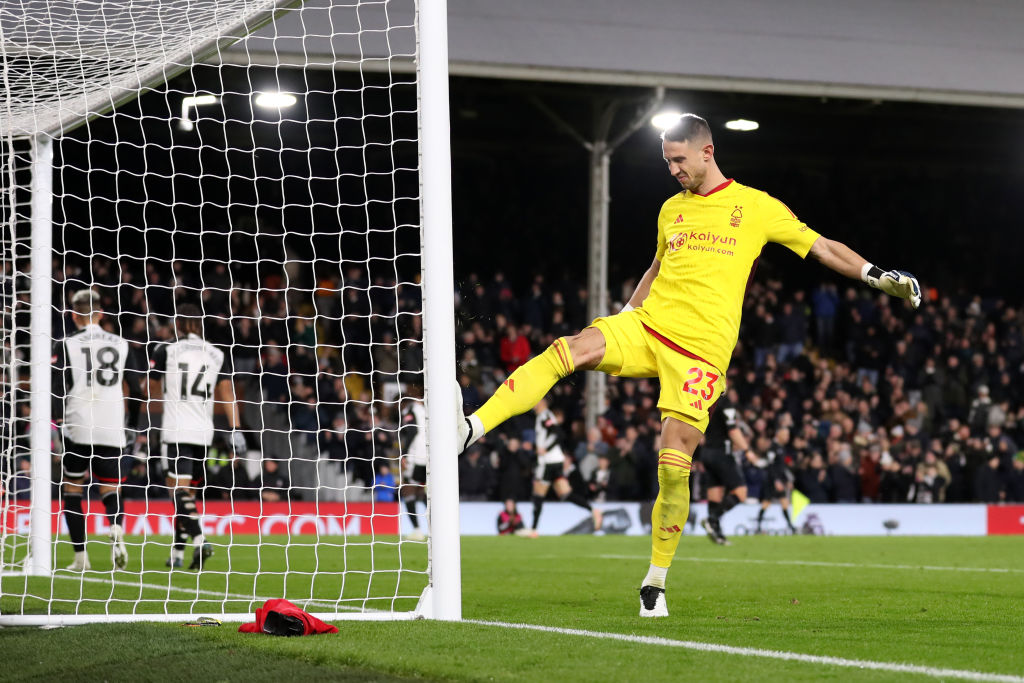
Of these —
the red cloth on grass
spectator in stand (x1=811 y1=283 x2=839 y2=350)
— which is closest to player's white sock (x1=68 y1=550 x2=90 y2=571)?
the red cloth on grass

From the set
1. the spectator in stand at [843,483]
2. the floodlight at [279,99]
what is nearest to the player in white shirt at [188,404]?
the floodlight at [279,99]

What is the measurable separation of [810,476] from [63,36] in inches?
568

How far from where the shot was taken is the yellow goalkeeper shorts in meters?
5.43

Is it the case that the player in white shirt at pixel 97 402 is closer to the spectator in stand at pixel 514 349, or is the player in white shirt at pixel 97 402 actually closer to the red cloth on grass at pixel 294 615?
the red cloth on grass at pixel 294 615

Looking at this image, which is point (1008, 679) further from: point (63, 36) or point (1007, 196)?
point (1007, 196)

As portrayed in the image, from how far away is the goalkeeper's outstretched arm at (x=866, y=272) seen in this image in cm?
516

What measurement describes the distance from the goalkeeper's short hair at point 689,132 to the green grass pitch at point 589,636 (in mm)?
2037

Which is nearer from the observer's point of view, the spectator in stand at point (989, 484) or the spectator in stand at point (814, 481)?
the spectator in stand at point (814, 481)

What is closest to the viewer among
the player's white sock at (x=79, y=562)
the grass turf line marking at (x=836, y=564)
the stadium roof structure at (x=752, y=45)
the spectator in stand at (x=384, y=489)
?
the player's white sock at (x=79, y=562)

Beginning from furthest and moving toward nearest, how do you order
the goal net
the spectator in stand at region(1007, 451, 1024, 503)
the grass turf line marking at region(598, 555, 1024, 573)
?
1. the spectator in stand at region(1007, 451, 1024, 503)
2. the grass turf line marking at region(598, 555, 1024, 573)
3. the goal net

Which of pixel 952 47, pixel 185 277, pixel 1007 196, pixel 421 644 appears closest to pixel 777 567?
pixel 421 644

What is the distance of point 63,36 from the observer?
7289 mm

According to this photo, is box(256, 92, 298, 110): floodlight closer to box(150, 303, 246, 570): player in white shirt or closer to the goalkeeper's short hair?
box(150, 303, 246, 570): player in white shirt

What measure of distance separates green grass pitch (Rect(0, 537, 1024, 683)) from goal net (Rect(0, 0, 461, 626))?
0.80 ft
